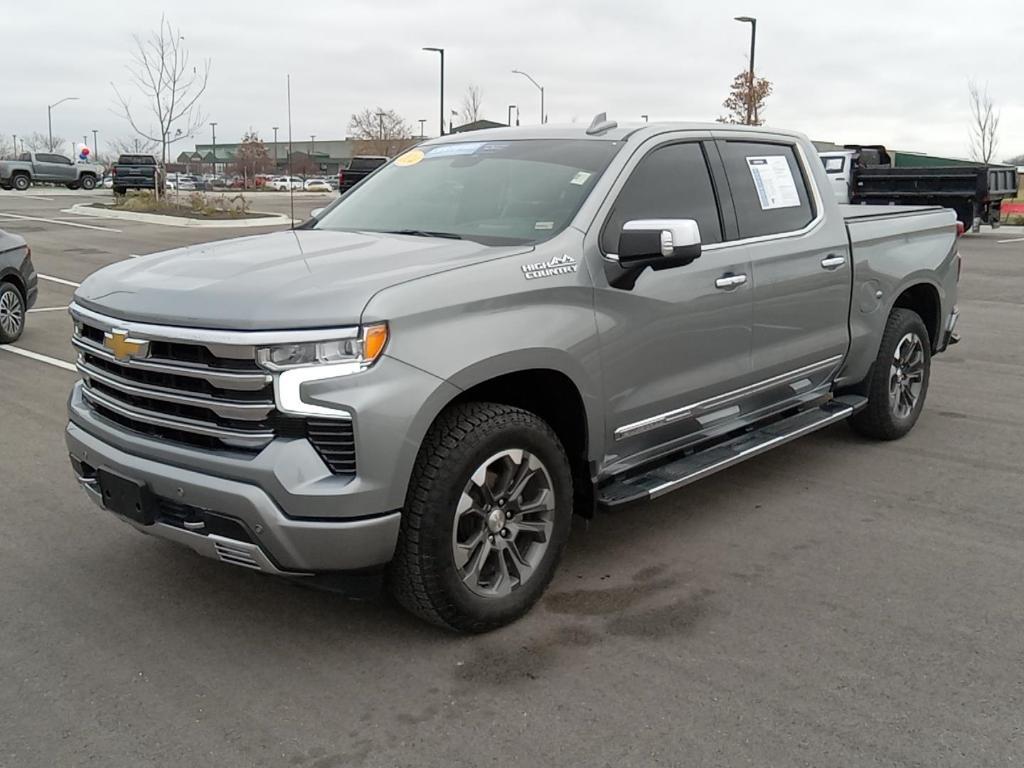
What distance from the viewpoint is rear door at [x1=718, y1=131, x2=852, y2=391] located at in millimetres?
4832

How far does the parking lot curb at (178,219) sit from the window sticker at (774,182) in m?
21.4

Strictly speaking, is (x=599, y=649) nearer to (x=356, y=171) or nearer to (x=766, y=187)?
(x=766, y=187)

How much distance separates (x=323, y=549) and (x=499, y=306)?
1.08 metres

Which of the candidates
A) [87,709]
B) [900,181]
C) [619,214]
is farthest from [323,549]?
[900,181]

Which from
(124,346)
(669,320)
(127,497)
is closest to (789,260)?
(669,320)

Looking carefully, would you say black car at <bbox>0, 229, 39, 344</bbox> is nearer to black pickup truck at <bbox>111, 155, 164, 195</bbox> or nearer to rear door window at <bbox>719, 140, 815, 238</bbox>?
rear door window at <bbox>719, 140, 815, 238</bbox>

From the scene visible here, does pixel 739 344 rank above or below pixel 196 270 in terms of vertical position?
below

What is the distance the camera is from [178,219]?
26.4m

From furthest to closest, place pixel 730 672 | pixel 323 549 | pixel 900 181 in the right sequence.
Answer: pixel 900 181 → pixel 730 672 → pixel 323 549

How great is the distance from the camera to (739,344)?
4672 millimetres

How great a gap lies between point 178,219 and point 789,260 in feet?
79.3

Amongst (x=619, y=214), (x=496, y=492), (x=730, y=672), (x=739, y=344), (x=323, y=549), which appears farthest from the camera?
(x=739, y=344)

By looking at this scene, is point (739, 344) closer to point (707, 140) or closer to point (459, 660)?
point (707, 140)

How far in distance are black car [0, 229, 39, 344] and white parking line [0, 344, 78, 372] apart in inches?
8.4
